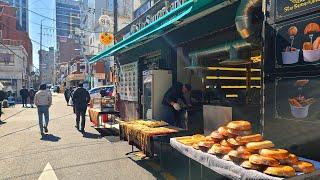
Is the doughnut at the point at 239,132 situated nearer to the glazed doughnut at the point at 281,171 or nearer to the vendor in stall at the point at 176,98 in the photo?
the glazed doughnut at the point at 281,171

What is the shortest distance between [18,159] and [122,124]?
290cm

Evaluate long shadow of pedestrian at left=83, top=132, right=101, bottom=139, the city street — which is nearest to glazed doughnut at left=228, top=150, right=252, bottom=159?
the city street

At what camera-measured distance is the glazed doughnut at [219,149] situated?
4.35m

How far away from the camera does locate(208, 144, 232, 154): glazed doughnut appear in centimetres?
435

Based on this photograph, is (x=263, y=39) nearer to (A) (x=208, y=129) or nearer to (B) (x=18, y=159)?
(A) (x=208, y=129)

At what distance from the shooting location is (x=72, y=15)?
8894 cm

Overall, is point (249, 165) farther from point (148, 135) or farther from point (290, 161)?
point (148, 135)

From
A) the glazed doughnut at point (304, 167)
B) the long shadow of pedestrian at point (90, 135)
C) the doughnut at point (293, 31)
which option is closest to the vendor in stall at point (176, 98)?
the long shadow of pedestrian at point (90, 135)

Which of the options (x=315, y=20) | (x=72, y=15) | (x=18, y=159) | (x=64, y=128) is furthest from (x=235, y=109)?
(x=72, y=15)

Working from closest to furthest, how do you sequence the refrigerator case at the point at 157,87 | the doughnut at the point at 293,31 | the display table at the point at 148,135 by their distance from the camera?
the doughnut at the point at 293,31 → the display table at the point at 148,135 → the refrigerator case at the point at 157,87

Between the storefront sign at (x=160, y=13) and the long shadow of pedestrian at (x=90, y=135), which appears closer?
the storefront sign at (x=160, y=13)

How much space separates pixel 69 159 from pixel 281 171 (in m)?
6.16

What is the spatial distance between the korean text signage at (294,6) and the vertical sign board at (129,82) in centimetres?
861

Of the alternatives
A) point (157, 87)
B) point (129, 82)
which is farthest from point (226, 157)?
point (129, 82)
